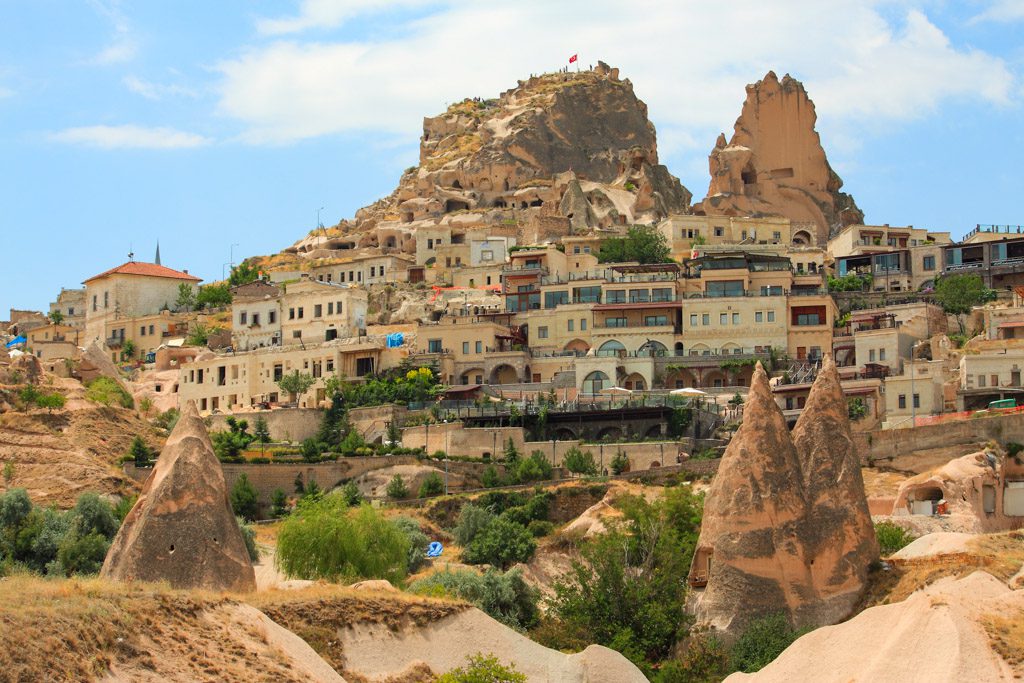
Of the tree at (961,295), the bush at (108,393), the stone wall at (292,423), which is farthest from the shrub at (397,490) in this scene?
the tree at (961,295)

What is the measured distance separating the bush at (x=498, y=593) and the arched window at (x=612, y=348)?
3782 centimetres

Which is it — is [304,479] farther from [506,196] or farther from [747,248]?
[506,196]

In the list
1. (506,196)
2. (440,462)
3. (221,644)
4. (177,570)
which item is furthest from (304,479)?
(506,196)

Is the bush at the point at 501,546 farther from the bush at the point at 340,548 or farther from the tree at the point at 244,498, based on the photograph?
the tree at the point at 244,498

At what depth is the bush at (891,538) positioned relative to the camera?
2002 inches

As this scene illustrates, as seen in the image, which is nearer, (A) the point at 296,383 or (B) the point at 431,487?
(B) the point at 431,487

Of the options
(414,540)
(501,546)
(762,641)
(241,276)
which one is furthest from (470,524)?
(241,276)

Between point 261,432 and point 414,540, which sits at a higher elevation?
point 261,432

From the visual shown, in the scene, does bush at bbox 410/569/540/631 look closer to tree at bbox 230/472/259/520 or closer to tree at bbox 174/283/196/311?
tree at bbox 230/472/259/520

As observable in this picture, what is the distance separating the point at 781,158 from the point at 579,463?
6083 centimetres

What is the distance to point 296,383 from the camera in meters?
90.2

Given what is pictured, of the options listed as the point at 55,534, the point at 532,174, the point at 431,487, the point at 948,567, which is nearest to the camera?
the point at 948,567

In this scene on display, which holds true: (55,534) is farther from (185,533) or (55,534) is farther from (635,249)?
(635,249)

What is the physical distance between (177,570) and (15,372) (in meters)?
41.7
